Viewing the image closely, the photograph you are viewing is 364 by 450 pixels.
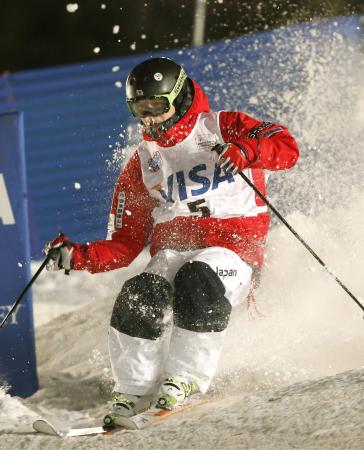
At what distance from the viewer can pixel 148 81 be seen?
12.6 feet

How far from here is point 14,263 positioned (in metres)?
4.57

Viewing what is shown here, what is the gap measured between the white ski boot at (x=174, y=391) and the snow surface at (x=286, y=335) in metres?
0.11

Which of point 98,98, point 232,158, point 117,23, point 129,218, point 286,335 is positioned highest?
point 232,158

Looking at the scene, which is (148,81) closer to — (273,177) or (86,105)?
(273,177)

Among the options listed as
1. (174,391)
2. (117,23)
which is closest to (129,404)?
(174,391)

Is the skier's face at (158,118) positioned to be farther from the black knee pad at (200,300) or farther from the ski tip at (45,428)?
the ski tip at (45,428)

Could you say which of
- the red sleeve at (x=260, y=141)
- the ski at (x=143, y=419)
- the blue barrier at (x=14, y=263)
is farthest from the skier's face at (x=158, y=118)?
the ski at (x=143, y=419)

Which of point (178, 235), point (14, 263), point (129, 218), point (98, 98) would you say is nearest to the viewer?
point (178, 235)

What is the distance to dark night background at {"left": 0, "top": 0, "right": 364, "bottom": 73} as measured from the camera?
22.8ft

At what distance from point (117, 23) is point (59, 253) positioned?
5.82 meters

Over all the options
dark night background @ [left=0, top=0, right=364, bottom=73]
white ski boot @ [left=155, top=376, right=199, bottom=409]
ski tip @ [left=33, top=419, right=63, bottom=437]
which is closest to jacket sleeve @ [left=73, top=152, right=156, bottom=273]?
white ski boot @ [left=155, top=376, right=199, bottom=409]

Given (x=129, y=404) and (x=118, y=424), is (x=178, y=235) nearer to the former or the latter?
(x=129, y=404)

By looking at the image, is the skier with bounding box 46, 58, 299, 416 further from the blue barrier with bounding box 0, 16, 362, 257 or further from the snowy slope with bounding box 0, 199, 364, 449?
the blue barrier with bounding box 0, 16, 362, 257

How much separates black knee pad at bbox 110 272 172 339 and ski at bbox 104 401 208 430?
1.14 ft
